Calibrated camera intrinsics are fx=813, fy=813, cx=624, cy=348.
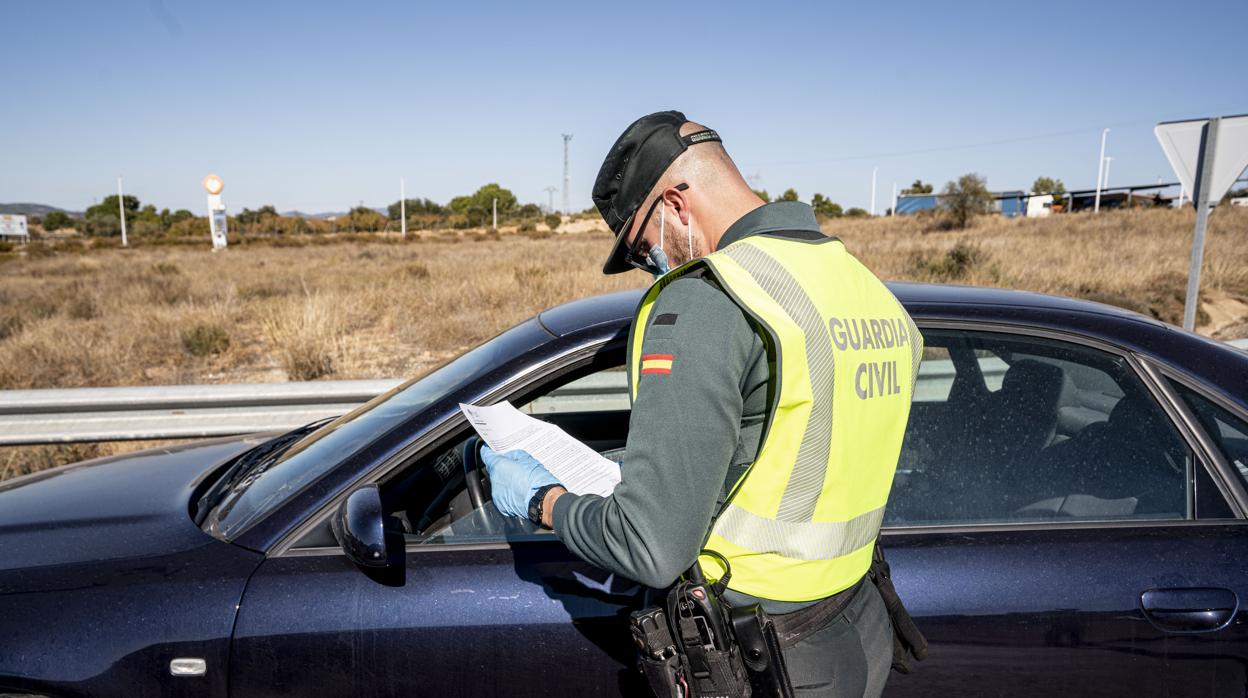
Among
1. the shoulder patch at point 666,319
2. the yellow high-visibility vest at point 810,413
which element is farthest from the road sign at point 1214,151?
the shoulder patch at point 666,319

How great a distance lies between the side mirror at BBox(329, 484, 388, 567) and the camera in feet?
5.34

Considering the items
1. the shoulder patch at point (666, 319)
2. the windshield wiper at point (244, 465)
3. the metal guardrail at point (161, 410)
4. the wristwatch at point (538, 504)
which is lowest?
the metal guardrail at point (161, 410)

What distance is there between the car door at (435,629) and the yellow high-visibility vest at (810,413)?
47cm

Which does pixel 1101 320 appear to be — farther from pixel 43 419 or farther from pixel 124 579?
pixel 43 419

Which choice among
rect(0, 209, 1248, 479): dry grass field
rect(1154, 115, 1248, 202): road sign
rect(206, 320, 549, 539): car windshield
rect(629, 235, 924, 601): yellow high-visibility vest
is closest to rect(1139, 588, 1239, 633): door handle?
rect(629, 235, 924, 601): yellow high-visibility vest

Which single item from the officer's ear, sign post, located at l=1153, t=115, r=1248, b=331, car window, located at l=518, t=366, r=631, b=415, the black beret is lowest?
car window, located at l=518, t=366, r=631, b=415

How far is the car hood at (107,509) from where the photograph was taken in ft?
6.35

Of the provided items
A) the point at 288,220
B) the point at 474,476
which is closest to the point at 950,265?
the point at 474,476

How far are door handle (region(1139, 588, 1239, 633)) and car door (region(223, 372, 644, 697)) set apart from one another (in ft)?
3.58

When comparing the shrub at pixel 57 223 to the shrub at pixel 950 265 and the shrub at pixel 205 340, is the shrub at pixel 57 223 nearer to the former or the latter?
the shrub at pixel 205 340

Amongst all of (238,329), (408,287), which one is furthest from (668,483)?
(408,287)

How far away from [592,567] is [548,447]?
11.7 inches

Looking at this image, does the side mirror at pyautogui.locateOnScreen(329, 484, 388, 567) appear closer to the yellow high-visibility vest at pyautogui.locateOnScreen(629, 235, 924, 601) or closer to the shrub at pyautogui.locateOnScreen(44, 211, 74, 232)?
the yellow high-visibility vest at pyautogui.locateOnScreen(629, 235, 924, 601)

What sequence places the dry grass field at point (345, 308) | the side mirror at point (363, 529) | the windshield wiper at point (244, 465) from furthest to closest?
the dry grass field at point (345, 308) < the windshield wiper at point (244, 465) < the side mirror at point (363, 529)
